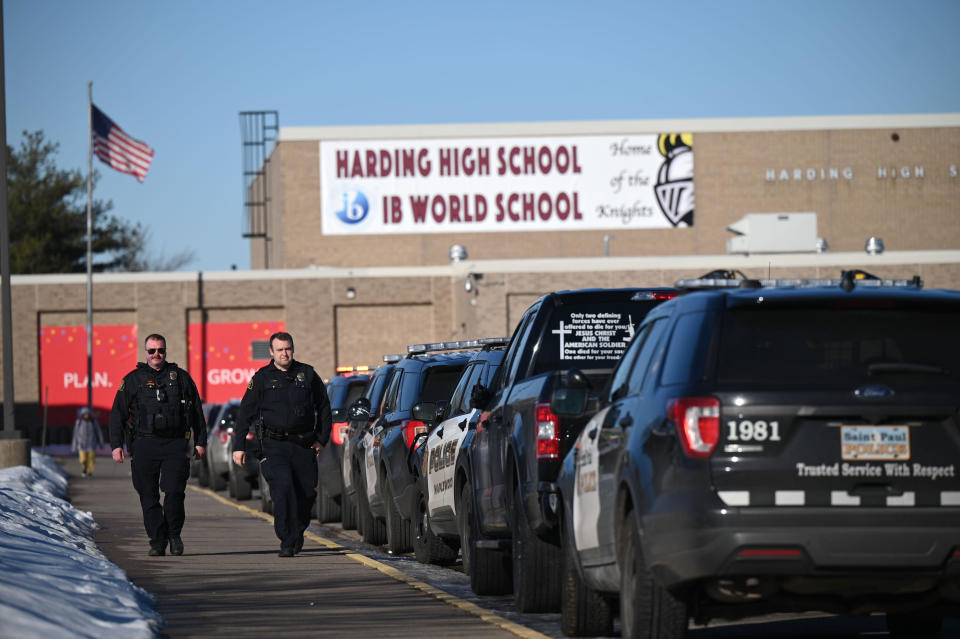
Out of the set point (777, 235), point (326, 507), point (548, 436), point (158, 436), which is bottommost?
point (326, 507)

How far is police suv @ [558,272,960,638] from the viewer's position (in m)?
7.65

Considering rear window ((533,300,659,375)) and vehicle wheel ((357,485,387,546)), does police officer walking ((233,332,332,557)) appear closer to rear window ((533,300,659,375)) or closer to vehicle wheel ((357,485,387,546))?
vehicle wheel ((357,485,387,546))

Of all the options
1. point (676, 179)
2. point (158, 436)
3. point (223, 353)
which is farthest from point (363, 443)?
point (676, 179)

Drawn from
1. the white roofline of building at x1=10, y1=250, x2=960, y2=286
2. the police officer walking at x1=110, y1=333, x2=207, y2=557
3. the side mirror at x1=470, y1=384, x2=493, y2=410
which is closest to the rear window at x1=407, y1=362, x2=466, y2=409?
the police officer walking at x1=110, y1=333, x2=207, y2=557

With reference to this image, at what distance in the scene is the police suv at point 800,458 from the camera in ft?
25.1

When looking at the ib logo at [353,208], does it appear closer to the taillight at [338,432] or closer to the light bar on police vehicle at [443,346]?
the taillight at [338,432]

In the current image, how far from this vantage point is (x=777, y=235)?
198 ft

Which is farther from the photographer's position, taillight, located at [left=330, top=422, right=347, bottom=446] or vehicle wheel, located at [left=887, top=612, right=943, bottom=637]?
taillight, located at [left=330, top=422, right=347, bottom=446]

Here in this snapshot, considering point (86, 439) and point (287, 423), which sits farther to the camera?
point (86, 439)

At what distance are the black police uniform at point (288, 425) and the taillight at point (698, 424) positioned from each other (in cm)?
793

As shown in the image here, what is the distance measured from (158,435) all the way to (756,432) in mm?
9371

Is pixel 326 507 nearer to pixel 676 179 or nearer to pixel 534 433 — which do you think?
pixel 534 433

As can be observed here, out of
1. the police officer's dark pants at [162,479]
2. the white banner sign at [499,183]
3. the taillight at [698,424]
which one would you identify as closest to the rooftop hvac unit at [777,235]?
the white banner sign at [499,183]

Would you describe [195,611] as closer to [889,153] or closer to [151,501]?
[151,501]
